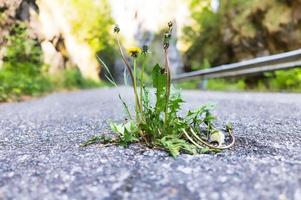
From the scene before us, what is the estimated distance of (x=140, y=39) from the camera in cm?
1864

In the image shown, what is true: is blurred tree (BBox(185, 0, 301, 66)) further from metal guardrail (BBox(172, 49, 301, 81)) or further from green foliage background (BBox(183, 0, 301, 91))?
metal guardrail (BBox(172, 49, 301, 81))

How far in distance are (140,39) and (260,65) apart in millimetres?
12971

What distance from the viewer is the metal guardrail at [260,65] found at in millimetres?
5154

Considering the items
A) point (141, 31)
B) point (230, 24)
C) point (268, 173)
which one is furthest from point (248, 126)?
point (141, 31)

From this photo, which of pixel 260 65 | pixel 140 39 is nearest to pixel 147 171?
pixel 260 65

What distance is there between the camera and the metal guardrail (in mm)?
5154

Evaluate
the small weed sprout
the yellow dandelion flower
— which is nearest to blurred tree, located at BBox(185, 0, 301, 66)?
the small weed sprout

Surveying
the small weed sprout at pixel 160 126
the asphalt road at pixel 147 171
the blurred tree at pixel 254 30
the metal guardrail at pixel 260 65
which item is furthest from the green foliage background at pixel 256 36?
the asphalt road at pixel 147 171

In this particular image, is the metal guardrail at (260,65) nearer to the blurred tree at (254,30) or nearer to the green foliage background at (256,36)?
the green foliage background at (256,36)

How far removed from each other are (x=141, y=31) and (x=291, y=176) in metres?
16.9

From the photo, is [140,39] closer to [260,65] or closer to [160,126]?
[260,65]

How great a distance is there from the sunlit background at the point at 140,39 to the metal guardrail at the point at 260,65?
0.54m

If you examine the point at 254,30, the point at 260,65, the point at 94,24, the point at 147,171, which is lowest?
the point at 147,171

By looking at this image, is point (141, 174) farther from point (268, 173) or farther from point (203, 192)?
point (268, 173)
